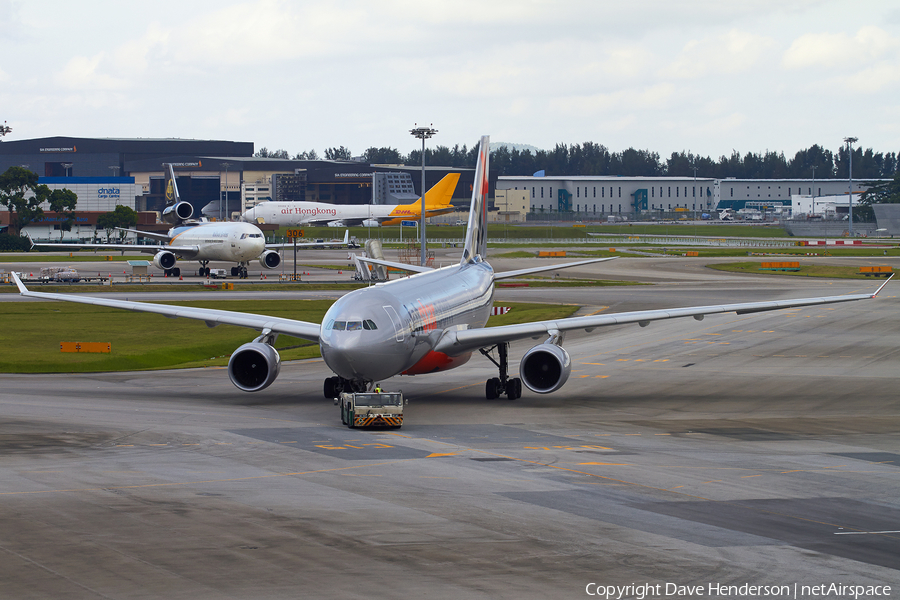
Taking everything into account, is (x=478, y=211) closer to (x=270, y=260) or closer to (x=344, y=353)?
(x=344, y=353)

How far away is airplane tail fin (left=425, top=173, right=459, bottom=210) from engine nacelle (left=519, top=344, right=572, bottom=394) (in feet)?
509

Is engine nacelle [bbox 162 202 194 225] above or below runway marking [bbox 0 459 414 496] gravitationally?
above

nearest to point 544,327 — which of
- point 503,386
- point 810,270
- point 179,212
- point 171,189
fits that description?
point 503,386

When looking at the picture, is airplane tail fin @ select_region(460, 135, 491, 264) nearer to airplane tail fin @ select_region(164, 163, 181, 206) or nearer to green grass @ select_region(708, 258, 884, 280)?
green grass @ select_region(708, 258, 884, 280)

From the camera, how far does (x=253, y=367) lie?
36312mm

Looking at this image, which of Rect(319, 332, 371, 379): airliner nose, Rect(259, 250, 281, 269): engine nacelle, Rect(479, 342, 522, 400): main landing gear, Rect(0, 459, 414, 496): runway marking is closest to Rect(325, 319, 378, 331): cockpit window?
Rect(319, 332, 371, 379): airliner nose

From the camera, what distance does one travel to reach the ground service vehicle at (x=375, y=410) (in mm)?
31516

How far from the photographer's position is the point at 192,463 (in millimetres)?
25781

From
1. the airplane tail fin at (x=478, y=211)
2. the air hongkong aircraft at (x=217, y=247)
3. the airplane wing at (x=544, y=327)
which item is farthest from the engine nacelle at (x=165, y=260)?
the airplane wing at (x=544, y=327)

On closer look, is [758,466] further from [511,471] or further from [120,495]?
[120,495]

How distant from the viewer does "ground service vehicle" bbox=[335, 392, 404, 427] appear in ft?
103

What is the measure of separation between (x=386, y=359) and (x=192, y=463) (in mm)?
8281

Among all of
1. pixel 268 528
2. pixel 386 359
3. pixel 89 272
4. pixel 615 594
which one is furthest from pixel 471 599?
pixel 89 272

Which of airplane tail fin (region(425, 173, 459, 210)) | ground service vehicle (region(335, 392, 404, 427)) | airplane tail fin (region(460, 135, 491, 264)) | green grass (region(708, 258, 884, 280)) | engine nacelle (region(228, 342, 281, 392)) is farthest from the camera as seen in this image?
airplane tail fin (region(425, 173, 459, 210))
